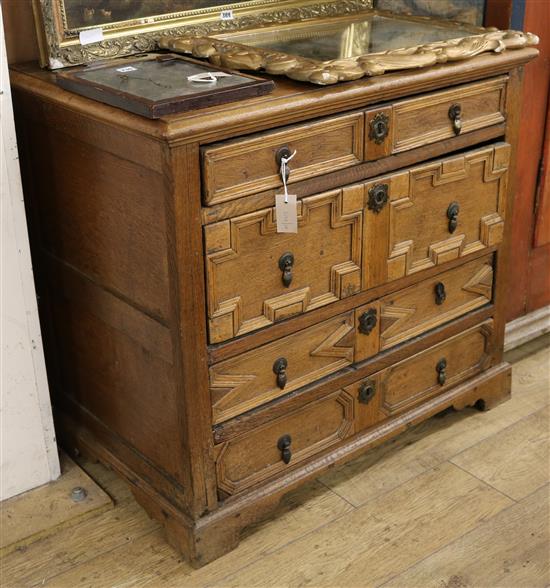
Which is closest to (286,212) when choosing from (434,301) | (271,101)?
(271,101)

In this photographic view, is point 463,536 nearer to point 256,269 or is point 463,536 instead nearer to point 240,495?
point 240,495

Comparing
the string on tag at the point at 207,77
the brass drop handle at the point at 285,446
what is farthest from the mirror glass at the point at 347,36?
the brass drop handle at the point at 285,446

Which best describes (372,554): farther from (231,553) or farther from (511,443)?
(511,443)

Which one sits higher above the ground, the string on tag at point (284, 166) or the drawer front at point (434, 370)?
the string on tag at point (284, 166)

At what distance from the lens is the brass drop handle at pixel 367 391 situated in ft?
8.20

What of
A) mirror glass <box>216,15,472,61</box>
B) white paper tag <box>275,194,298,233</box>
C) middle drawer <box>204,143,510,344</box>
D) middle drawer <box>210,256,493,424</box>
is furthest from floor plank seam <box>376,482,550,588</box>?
mirror glass <box>216,15,472,61</box>

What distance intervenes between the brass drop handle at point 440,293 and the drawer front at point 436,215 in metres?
0.08

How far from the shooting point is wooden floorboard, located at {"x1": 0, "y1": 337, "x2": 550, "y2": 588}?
89.0 inches

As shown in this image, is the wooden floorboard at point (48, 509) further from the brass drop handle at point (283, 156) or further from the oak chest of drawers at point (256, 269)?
the brass drop handle at point (283, 156)

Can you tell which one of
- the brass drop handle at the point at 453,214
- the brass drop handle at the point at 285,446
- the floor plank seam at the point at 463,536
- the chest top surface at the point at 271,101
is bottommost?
the floor plank seam at the point at 463,536

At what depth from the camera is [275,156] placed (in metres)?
2.04

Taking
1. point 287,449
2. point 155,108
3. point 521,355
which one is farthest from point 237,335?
point 521,355

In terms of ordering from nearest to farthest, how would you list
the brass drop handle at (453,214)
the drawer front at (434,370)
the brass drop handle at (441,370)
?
the brass drop handle at (453,214)
the drawer front at (434,370)
the brass drop handle at (441,370)

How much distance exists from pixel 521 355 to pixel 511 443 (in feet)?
1.79
